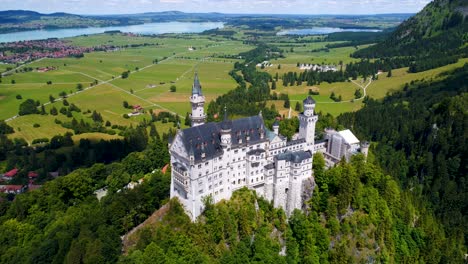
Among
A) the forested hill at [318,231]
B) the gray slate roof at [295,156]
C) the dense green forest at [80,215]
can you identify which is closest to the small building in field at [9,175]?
the dense green forest at [80,215]

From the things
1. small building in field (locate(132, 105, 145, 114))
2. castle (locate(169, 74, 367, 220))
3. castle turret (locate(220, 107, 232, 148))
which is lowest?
small building in field (locate(132, 105, 145, 114))

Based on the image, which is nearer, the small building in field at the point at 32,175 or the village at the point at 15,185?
the village at the point at 15,185

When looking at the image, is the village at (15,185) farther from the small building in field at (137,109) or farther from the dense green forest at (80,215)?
the small building in field at (137,109)

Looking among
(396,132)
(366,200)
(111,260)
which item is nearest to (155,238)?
(111,260)

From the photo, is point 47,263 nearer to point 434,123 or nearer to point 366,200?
point 366,200

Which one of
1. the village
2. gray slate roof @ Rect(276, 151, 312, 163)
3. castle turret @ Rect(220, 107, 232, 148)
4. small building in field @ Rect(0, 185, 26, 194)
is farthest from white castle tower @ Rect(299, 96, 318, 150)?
small building in field @ Rect(0, 185, 26, 194)

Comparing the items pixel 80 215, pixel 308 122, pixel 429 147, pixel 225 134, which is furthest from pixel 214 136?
pixel 429 147

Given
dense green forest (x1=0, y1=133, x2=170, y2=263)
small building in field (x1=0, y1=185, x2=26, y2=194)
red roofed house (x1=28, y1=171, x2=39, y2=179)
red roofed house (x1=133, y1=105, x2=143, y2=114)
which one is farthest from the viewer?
red roofed house (x1=133, y1=105, x2=143, y2=114)

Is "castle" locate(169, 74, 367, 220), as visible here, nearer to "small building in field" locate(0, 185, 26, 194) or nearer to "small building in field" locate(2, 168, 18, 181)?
"small building in field" locate(0, 185, 26, 194)
